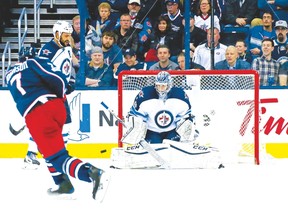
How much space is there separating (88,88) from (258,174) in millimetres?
2115

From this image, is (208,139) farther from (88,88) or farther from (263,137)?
(88,88)

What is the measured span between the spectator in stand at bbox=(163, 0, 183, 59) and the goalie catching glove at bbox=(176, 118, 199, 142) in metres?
1.99

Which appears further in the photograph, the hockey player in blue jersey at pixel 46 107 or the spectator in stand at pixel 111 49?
the spectator in stand at pixel 111 49

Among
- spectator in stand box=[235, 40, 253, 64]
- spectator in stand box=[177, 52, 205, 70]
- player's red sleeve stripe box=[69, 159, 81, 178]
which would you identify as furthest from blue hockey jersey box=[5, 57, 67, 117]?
spectator in stand box=[235, 40, 253, 64]

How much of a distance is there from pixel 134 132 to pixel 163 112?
0.34 meters

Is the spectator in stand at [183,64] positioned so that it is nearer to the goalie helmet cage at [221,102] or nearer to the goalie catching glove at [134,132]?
the goalie helmet cage at [221,102]

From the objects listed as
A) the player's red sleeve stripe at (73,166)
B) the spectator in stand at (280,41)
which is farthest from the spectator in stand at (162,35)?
the player's red sleeve stripe at (73,166)

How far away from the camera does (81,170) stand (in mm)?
4723

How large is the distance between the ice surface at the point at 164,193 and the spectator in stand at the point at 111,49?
1983 millimetres

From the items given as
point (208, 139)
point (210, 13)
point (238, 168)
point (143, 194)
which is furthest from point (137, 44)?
point (143, 194)

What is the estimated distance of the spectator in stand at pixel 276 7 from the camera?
8930 mm

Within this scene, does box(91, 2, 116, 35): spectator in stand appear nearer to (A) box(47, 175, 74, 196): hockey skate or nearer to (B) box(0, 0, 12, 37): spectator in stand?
(B) box(0, 0, 12, 37): spectator in stand

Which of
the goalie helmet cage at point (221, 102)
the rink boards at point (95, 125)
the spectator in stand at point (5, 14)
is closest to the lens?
the goalie helmet cage at point (221, 102)

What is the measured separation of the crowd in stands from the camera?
8.37 metres
